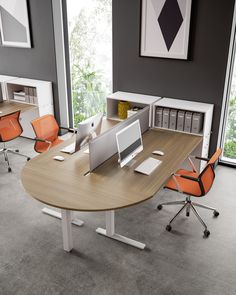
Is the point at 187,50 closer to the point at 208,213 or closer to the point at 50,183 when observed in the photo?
the point at 208,213

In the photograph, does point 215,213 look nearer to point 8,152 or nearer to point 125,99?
point 125,99

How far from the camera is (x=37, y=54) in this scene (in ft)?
20.1

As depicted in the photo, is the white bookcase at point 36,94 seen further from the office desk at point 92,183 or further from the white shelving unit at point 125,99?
the office desk at point 92,183

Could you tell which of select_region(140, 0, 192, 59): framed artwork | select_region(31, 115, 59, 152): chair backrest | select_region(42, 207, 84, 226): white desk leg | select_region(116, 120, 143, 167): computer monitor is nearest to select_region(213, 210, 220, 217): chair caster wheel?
select_region(116, 120, 143, 167): computer monitor

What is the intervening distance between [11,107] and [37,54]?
44.1 inches

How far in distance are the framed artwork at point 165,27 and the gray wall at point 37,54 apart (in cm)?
181

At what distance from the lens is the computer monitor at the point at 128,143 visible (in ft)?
11.0

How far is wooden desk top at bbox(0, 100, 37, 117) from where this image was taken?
5.54 meters

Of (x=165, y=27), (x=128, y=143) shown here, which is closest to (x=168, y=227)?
(x=128, y=143)

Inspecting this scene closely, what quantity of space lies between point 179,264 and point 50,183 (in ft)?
4.90

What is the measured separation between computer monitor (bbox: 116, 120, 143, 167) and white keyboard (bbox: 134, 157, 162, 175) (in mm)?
137

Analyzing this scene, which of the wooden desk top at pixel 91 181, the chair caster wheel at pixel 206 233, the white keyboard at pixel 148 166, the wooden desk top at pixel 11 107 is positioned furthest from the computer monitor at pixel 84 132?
the wooden desk top at pixel 11 107

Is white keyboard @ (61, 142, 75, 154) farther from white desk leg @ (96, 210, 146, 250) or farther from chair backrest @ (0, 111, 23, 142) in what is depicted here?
chair backrest @ (0, 111, 23, 142)

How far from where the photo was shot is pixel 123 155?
3.42 meters
